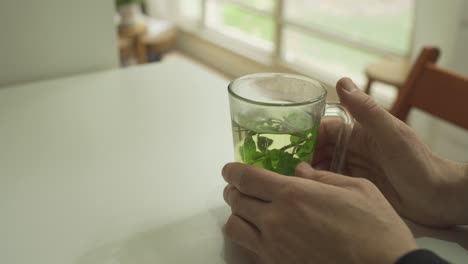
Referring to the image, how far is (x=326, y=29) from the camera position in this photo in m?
2.26

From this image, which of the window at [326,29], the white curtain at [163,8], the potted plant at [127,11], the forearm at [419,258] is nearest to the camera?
the forearm at [419,258]

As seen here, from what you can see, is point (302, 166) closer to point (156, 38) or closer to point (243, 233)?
point (243, 233)

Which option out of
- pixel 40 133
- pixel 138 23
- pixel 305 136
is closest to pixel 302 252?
pixel 305 136

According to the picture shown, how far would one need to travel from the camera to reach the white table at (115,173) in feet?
1.57

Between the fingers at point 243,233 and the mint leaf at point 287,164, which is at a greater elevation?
the mint leaf at point 287,164

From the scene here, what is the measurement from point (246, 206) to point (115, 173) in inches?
9.4

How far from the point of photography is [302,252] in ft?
1.32

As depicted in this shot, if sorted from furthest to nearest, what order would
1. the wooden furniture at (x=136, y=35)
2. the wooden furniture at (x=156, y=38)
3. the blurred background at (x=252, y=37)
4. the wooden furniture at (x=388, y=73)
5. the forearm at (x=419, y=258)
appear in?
the wooden furniture at (x=156, y=38), the wooden furniture at (x=136, y=35), the wooden furniture at (x=388, y=73), the blurred background at (x=252, y=37), the forearm at (x=419, y=258)

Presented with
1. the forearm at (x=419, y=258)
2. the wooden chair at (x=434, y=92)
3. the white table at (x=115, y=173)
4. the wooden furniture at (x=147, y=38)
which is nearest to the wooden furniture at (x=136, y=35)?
the wooden furniture at (x=147, y=38)

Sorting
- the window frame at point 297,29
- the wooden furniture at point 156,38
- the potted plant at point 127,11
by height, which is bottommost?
the wooden furniture at point 156,38

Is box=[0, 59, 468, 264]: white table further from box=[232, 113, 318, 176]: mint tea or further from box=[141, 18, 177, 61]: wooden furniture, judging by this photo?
box=[141, 18, 177, 61]: wooden furniture

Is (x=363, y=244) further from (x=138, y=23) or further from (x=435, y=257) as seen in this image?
(x=138, y=23)

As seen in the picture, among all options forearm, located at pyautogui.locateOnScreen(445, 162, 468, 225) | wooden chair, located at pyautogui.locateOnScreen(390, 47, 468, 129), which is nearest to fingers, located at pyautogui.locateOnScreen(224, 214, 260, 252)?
forearm, located at pyautogui.locateOnScreen(445, 162, 468, 225)

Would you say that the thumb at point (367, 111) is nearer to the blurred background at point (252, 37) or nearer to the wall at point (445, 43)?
the blurred background at point (252, 37)
